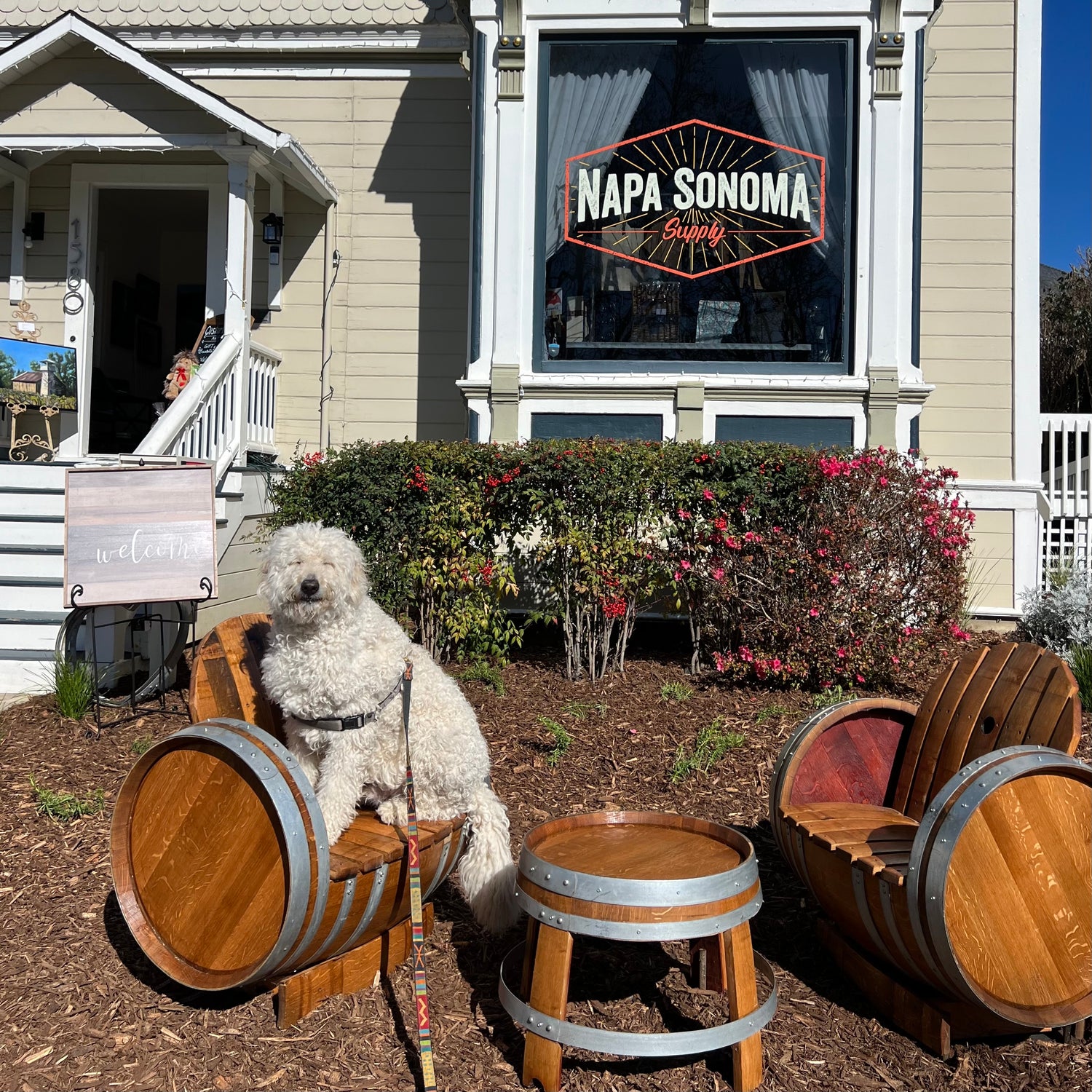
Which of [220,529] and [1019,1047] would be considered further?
[220,529]

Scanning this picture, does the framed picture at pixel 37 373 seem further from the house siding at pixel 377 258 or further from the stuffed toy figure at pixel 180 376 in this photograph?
the house siding at pixel 377 258

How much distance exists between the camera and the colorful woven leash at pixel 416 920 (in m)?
2.61

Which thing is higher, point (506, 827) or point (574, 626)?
point (574, 626)

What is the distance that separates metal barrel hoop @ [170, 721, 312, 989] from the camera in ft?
8.63

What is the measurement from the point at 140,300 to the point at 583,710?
405 inches

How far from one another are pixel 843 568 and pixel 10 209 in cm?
878

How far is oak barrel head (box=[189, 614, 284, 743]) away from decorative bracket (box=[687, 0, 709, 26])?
6.16m

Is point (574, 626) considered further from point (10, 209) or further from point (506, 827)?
point (10, 209)

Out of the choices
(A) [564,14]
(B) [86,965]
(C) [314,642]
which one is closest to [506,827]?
(C) [314,642]

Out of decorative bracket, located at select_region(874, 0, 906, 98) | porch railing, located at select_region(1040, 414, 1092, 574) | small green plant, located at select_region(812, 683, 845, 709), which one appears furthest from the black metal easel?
porch railing, located at select_region(1040, 414, 1092, 574)

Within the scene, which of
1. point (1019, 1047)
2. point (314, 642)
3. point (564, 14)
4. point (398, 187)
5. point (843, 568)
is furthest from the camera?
point (398, 187)

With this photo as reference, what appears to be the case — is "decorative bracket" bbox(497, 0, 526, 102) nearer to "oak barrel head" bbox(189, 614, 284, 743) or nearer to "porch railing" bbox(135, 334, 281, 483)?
"porch railing" bbox(135, 334, 281, 483)

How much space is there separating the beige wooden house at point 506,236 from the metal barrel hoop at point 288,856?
433cm

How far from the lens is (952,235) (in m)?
8.36
